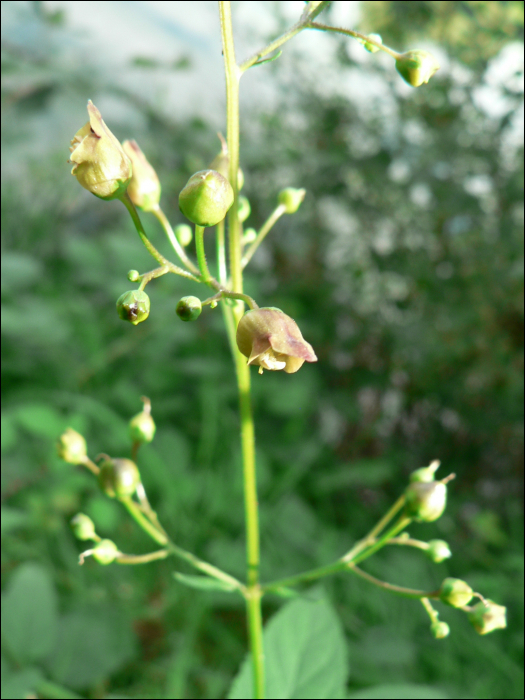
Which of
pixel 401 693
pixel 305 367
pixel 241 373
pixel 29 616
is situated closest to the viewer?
pixel 241 373

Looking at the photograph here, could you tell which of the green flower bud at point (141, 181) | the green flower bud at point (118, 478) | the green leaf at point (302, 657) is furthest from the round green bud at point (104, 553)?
the green flower bud at point (141, 181)

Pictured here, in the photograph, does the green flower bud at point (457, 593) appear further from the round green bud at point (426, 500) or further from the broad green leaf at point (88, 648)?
the broad green leaf at point (88, 648)

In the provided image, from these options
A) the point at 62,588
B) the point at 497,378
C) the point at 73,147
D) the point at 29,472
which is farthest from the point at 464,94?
the point at 62,588

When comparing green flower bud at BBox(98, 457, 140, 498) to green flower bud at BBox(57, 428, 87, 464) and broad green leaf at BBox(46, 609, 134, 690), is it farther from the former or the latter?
broad green leaf at BBox(46, 609, 134, 690)

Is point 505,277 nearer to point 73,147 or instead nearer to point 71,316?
point 73,147

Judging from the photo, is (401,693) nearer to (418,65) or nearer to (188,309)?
(188,309)

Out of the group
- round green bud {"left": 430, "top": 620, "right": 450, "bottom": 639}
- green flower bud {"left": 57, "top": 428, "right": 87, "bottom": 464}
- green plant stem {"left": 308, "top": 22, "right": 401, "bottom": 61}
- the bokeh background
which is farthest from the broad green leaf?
green plant stem {"left": 308, "top": 22, "right": 401, "bottom": 61}

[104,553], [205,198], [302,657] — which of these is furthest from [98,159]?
[302,657]

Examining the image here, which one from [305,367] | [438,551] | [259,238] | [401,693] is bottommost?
[401,693]
